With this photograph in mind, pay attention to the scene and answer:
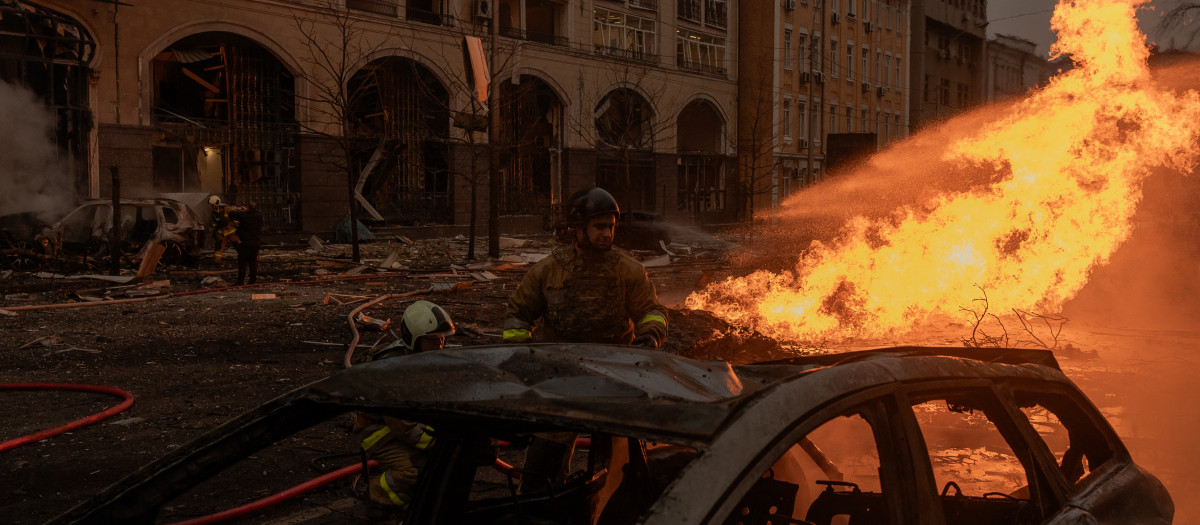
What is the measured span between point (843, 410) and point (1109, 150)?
1074 centimetres

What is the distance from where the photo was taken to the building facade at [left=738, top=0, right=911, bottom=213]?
45375 millimetres

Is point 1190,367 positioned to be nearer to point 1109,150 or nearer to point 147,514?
point 1109,150

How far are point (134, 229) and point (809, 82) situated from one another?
36255 millimetres

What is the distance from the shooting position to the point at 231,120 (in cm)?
2583

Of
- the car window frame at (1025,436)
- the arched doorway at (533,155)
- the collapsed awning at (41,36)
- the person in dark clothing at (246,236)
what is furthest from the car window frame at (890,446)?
the arched doorway at (533,155)

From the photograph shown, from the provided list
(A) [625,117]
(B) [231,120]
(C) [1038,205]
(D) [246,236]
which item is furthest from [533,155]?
(C) [1038,205]

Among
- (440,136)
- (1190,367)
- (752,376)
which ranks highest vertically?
(440,136)

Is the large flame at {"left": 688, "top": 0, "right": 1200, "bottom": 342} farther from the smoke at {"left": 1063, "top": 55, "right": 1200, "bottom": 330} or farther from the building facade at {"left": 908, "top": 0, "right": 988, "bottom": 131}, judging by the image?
the building facade at {"left": 908, "top": 0, "right": 988, "bottom": 131}

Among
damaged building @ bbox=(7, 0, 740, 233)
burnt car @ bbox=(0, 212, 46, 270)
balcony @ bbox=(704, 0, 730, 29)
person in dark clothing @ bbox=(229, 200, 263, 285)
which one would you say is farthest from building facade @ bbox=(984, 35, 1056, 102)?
burnt car @ bbox=(0, 212, 46, 270)

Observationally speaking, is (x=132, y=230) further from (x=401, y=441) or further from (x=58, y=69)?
(x=401, y=441)

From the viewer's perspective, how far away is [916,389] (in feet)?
7.95

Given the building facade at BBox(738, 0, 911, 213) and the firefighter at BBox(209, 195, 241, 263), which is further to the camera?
the building facade at BBox(738, 0, 911, 213)

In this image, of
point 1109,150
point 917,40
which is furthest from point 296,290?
point 917,40

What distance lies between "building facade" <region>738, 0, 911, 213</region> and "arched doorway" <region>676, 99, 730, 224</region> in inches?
55.1
